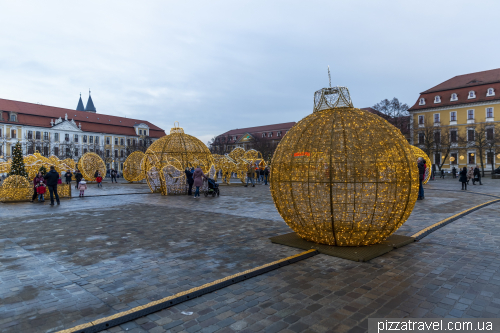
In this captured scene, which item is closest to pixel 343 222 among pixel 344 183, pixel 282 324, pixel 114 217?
pixel 344 183

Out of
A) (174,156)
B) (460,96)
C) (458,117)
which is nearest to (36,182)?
(174,156)

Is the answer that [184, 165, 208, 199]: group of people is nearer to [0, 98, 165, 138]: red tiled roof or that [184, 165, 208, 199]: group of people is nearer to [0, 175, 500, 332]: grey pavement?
[0, 175, 500, 332]: grey pavement

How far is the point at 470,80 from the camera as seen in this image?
2131 inches

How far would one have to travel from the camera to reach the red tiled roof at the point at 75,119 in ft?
203

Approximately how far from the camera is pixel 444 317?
333cm

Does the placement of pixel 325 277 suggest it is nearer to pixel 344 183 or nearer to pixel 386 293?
pixel 386 293

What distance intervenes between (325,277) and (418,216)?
20.2ft

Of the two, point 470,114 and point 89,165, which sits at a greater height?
point 470,114

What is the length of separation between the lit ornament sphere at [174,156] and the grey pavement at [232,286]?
11.4 meters

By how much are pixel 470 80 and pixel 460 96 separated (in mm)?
3911

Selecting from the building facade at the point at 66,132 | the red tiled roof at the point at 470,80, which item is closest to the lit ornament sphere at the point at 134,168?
the building facade at the point at 66,132

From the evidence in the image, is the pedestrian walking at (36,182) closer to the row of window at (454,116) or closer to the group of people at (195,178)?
the group of people at (195,178)

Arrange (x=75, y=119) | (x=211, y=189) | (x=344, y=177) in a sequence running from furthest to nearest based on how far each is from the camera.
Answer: (x=75, y=119) < (x=211, y=189) < (x=344, y=177)

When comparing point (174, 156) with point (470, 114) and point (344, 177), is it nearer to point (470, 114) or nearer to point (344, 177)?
point (344, 177)
